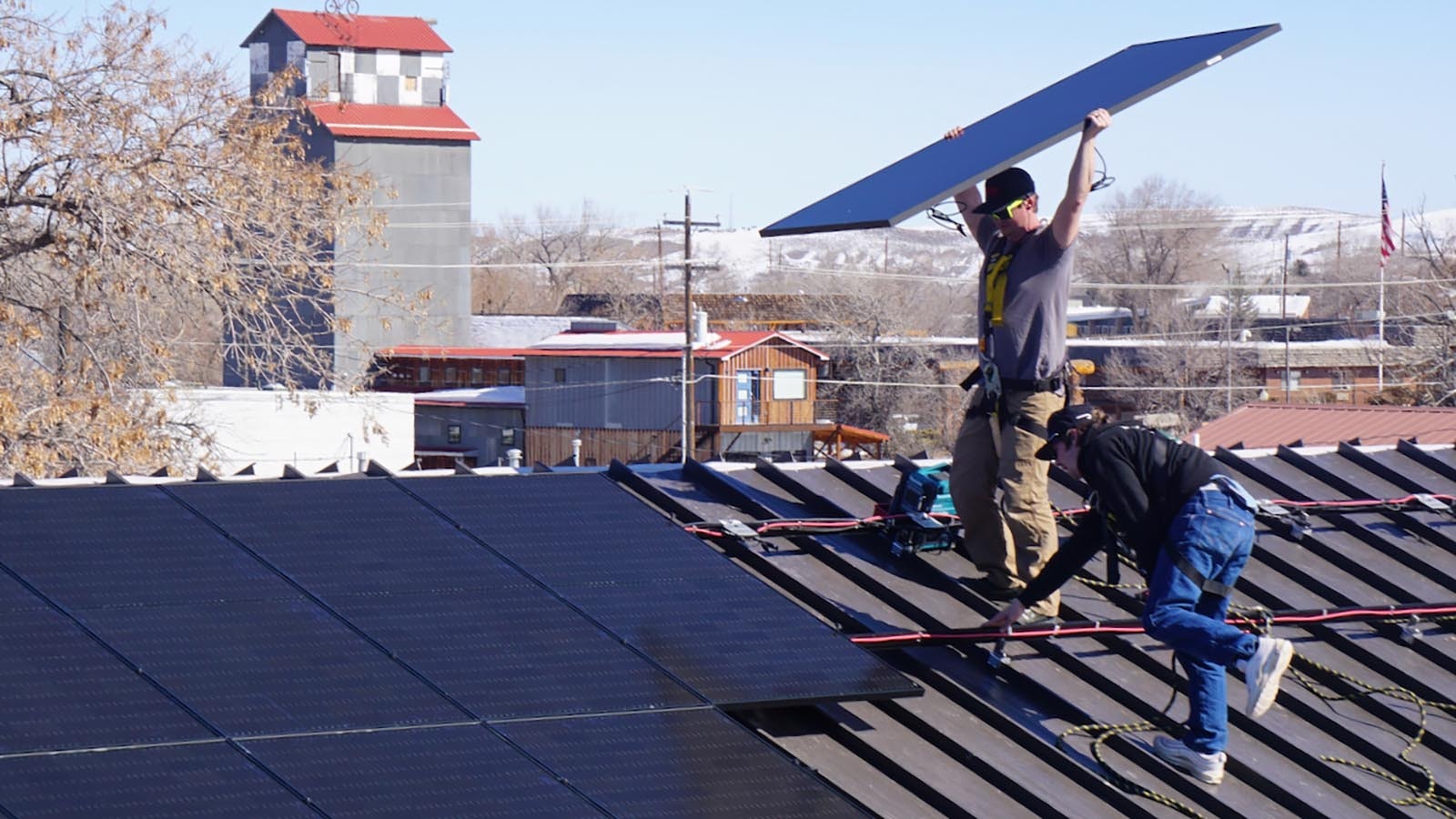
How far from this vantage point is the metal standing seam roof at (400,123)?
249ft

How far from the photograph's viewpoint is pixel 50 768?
5.11m

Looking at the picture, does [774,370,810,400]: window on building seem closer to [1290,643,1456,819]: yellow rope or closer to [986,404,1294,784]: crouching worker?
[1290,643,1456,819]: yellow rope

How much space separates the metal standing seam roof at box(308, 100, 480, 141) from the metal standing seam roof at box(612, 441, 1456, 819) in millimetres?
69470

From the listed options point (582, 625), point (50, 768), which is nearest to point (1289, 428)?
point (582, 625)

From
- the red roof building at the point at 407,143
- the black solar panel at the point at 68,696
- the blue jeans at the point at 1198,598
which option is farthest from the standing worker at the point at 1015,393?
the red roof building at the point at 407,143

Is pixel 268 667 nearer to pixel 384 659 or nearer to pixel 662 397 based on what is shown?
pixel 384 659

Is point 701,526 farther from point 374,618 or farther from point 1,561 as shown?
point 1,561

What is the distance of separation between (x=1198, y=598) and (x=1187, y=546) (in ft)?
0.99

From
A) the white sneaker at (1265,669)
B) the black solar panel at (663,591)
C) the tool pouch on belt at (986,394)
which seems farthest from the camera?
the tool pouch on belt at (986,394)

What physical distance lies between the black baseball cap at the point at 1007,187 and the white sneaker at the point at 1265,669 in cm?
244

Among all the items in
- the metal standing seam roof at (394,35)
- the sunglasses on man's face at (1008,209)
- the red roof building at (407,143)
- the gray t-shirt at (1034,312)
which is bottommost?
the gray t-shirt at (1034,312)

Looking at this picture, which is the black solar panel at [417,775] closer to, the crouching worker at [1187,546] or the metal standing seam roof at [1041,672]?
the metal standing seam roof at [1041,672]

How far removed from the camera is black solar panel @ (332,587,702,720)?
19.7 ft

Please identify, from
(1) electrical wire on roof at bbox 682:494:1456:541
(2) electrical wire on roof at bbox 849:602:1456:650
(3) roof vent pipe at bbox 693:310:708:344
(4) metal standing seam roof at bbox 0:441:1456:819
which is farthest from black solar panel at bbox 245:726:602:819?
(3) roof vent pipe at bbox 693:310:708:344
